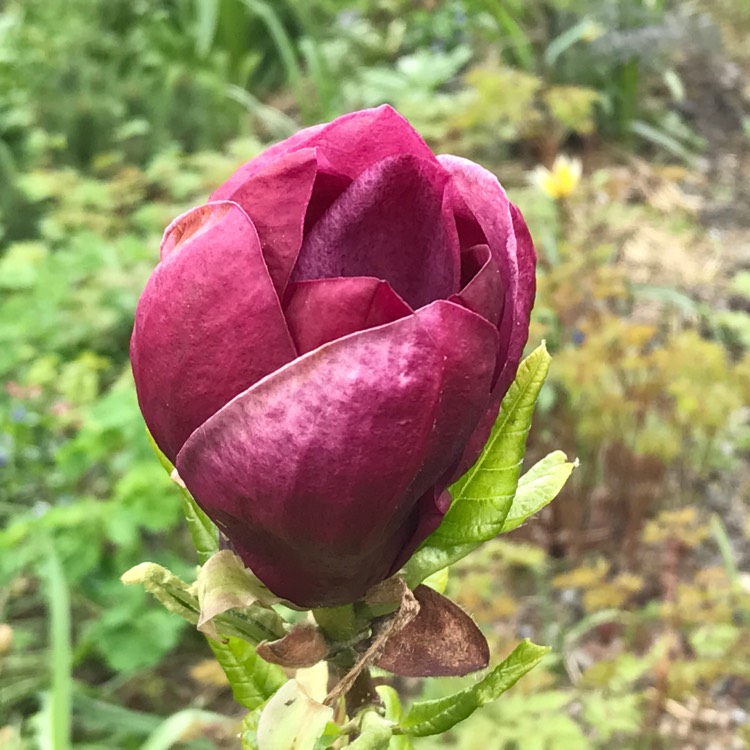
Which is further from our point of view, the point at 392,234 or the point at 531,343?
the point at 531,343

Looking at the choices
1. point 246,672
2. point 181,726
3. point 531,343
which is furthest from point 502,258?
point 531,343

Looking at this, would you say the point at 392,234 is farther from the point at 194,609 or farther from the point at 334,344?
the point at 194,609

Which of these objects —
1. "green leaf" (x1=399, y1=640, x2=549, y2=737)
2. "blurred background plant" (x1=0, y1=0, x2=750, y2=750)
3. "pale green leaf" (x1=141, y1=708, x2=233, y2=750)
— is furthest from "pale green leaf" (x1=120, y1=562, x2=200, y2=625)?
"pale green leaf" (x1=141, y1=708, x2=233, y2=750)

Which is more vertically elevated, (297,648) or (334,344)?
(334,344)

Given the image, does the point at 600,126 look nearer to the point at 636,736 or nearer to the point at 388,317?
the point at 636,736

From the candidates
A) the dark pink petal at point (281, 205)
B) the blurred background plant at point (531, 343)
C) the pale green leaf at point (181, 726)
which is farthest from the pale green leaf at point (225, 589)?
the pale green leaf at point (181, 726)

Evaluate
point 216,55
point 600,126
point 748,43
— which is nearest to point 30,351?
point 216,55

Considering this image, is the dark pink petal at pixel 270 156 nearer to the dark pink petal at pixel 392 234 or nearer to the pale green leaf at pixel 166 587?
the dark pink petal at pixel 392 234
